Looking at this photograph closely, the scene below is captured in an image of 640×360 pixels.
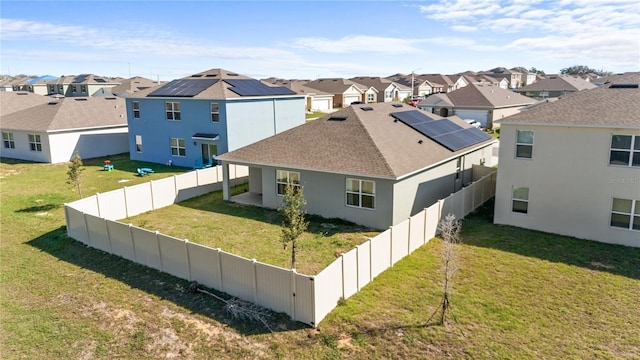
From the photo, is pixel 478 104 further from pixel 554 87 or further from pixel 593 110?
pixel 593 110

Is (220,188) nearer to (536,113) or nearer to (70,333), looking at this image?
(70,333)

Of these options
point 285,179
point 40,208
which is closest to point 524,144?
point 285,179

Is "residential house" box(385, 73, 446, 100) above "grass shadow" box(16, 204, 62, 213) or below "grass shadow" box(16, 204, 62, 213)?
above

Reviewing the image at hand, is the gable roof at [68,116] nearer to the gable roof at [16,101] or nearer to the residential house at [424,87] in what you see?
the gable roof at [16,101]

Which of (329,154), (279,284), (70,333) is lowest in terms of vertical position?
(70,333)

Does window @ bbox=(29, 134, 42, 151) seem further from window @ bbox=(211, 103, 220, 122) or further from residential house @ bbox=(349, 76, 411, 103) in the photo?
residential house @ bbox=(349, 76, 411, 103)

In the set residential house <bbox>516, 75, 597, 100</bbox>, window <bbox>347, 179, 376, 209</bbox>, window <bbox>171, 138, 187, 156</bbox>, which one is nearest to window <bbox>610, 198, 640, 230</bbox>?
window <bbox>347, 179, 376, 209</bbox>

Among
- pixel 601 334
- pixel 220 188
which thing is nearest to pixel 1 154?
pixel 220 188
